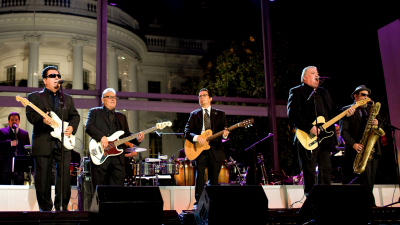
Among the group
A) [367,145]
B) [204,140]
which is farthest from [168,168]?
[367,145]

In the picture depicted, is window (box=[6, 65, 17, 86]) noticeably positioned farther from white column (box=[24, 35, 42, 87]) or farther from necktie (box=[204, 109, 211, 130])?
necktie (box=[204, 109, 211, 130])

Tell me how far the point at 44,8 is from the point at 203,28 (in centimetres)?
654

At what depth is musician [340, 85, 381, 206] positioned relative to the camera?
606 cm

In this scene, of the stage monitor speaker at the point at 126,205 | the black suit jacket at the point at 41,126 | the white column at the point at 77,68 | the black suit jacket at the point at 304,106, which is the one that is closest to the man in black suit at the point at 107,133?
the black suit jacket at the point at 41,126

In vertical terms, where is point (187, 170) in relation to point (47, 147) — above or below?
below

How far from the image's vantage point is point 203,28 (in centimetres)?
1329

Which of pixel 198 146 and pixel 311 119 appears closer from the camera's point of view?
pixel 311 119

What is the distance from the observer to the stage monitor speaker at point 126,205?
372cm

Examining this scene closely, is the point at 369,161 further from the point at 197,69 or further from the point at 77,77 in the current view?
the point at 77,77

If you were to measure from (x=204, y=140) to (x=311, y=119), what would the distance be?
1.70 m

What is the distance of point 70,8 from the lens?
1562cm

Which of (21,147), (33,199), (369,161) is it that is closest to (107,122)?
(33,199)

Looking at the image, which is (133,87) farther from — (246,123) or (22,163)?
(246,123)

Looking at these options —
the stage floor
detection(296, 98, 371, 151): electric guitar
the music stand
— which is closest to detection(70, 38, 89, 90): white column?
the music stand
